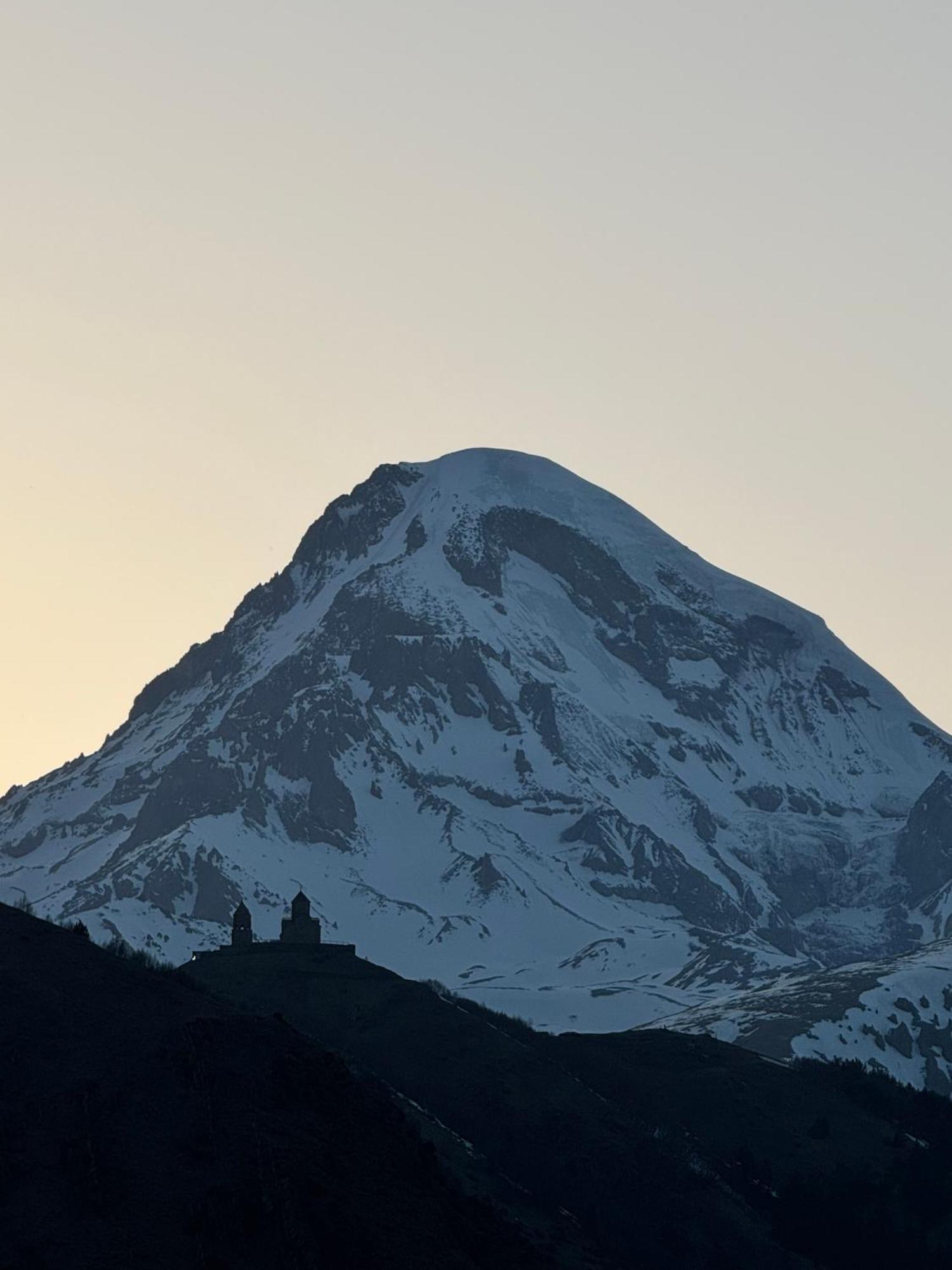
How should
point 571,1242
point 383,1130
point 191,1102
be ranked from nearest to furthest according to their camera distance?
point 191,1102 < point 383,1130 < point 571,1242

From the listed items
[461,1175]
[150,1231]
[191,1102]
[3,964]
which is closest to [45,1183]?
[150,1231]

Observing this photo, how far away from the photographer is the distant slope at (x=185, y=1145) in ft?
474

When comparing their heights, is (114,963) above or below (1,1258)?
above

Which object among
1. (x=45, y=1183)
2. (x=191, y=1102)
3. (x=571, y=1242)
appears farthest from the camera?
(x=571, y=1242)

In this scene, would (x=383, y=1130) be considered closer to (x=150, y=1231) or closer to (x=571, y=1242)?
(x=571, y=1242)

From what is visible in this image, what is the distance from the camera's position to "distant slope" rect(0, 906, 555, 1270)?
474ft

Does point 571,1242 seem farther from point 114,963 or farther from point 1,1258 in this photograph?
point 1,1258

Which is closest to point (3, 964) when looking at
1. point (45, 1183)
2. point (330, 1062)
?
point (330, 1062)

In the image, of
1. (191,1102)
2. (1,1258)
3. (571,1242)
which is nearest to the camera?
(1,1258)

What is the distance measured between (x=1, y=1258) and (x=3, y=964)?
43291mm

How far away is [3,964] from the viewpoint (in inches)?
7057

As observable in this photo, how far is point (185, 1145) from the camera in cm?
15675

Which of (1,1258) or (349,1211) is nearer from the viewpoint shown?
(1,1258)

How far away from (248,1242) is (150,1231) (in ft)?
17.8
